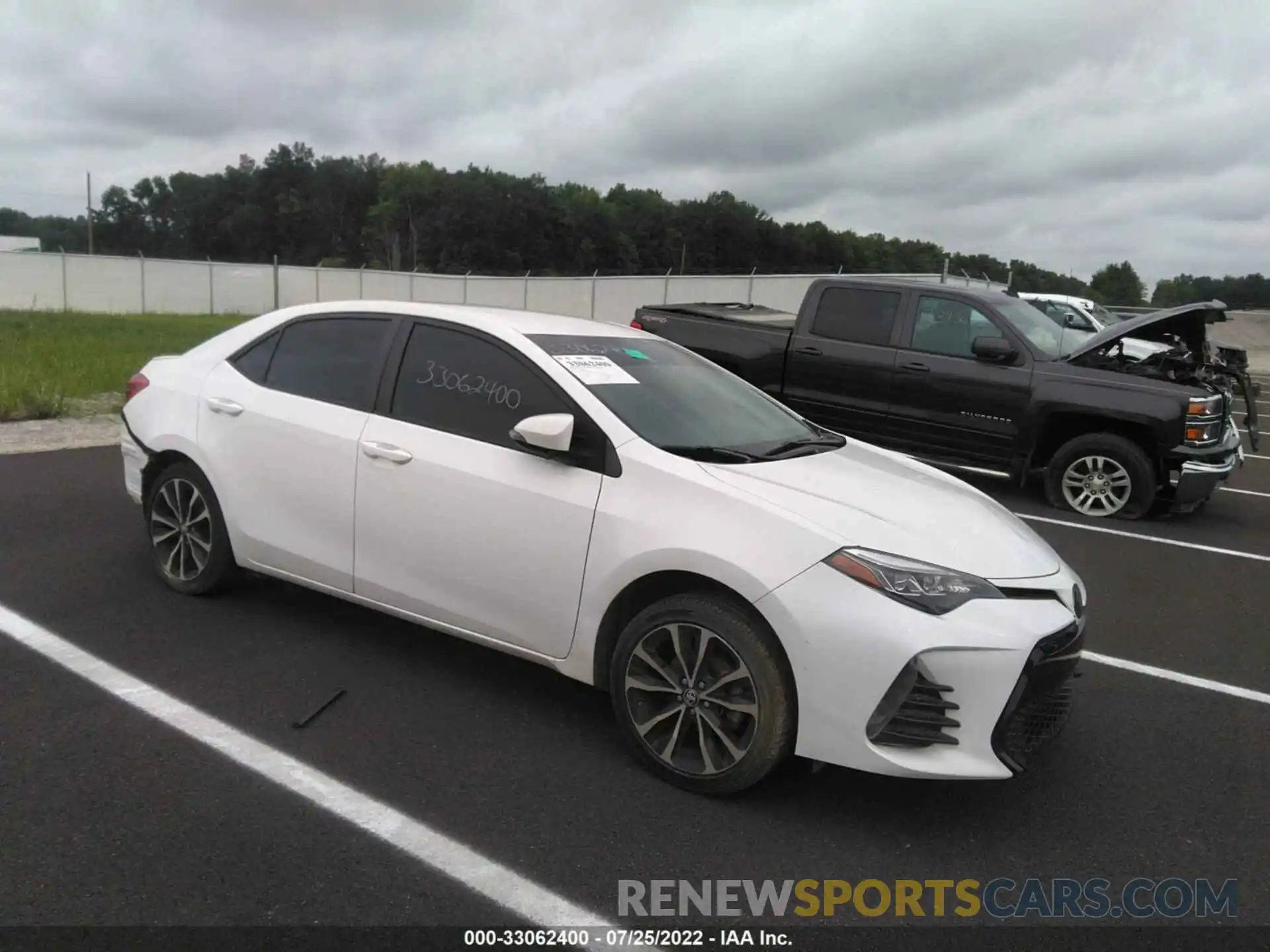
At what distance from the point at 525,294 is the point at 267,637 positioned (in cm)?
3307

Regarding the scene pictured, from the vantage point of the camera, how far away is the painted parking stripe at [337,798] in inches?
105

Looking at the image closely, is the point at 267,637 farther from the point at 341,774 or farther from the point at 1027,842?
the point at 1027,842

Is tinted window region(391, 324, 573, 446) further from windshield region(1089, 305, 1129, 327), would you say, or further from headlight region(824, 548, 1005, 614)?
windshield region(1089, 305, 1129, 327)

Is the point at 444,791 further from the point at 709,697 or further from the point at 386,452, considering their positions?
the point at 386,452

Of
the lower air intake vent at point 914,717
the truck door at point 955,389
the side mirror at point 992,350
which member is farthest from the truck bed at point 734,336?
the lower air intake vent at point 914,717

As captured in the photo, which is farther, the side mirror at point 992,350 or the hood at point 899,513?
the side mirror at point 992,350

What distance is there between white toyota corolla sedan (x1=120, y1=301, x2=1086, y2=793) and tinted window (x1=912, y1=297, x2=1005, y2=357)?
4.74m

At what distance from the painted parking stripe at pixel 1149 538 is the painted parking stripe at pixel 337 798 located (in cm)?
559

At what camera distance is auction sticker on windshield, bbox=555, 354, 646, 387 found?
3.82m

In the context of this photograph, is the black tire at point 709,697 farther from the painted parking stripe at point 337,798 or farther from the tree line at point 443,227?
the tree line at point 443,227

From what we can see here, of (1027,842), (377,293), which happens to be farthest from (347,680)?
(377,293)

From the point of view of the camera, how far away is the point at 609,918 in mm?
2646

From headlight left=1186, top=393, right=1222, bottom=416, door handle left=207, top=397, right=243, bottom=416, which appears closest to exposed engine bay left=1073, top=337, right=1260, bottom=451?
headlight left=1186, top=393, right=1222, bottom=416

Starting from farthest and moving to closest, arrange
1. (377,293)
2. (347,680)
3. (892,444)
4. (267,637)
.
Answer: (377,293) → (892,444) → (267,637) → (347,680)
